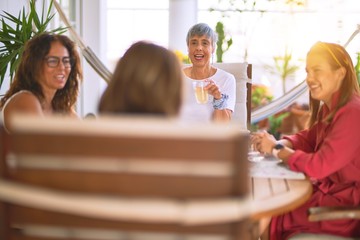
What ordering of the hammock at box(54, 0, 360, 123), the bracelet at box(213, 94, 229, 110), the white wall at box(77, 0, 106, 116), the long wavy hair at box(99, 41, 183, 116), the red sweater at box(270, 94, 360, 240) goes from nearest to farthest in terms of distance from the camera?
the long wavy hair at box(99, 41, 183, 116)
the red sweater at box(270, 94, 360, 240)
the bracelet at box(213, 94, 229, 110)
the hammock at box(54, 0, 360, 123)
the white wall at box(77, 0, 106, 116)

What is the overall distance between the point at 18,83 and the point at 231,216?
1565 millimetres

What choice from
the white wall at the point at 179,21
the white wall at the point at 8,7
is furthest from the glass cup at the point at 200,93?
the white wall at the point at 179,21

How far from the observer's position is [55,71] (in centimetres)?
254

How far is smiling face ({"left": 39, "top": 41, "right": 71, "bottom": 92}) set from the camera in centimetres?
252

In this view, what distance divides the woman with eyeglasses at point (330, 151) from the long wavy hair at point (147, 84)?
76cm

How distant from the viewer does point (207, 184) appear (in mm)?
1266

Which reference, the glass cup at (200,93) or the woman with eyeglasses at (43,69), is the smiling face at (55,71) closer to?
the woman with eyeglasses at (43,69)

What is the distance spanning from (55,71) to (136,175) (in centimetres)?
138

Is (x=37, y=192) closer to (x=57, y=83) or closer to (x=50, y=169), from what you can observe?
(x=50, y=169)

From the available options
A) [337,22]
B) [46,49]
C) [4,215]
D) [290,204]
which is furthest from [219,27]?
[4,215]

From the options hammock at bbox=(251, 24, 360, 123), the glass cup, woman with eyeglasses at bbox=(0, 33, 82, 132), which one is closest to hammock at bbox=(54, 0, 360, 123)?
hammock at bbox=(251, 24, 360, 123)

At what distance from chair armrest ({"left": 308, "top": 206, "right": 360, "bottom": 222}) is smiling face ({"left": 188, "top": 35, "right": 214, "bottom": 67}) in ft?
5.55

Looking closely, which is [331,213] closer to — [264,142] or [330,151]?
[330,151]

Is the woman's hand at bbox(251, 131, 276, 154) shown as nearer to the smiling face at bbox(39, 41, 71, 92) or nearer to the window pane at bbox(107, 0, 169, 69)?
the smiling face at bbox(39, 41, 71, 92)
